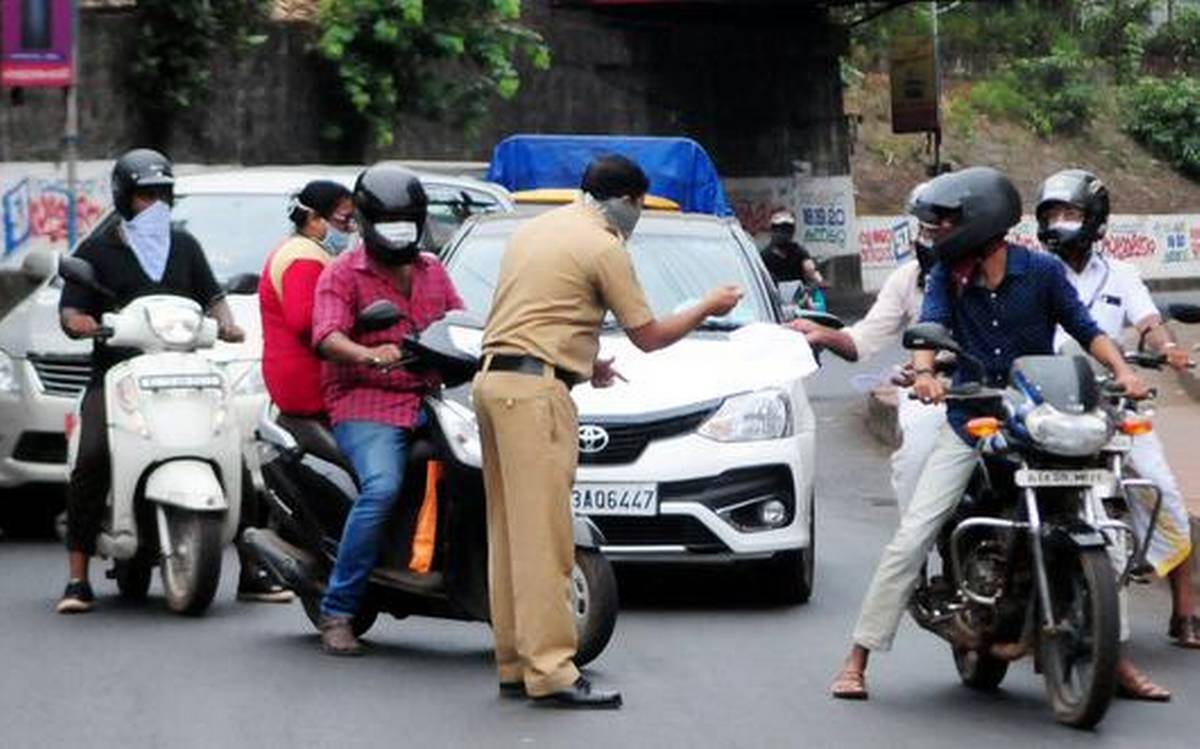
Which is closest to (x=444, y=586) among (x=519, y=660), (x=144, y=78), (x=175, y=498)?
(x=519, y=660)

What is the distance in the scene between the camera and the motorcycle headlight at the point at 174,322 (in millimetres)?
11648

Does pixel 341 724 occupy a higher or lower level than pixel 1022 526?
lower

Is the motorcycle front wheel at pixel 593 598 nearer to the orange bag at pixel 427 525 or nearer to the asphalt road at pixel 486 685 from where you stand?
the asphalt road at pixel 486 685

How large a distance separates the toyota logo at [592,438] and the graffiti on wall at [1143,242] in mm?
33358

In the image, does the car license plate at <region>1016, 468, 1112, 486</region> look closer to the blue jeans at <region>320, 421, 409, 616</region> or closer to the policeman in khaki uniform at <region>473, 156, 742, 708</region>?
the policeman in khaki uniform at <region>473, 156, 742, 708</region>

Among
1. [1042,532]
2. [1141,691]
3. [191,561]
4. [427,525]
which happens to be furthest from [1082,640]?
[191,561]

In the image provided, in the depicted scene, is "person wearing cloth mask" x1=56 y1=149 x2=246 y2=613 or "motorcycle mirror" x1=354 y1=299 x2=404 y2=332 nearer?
"motorcycle mirror" x1=354 y1=299 x2=404 y2=332

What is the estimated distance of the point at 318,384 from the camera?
1082 cm

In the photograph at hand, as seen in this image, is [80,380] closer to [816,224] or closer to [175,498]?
[175,498]

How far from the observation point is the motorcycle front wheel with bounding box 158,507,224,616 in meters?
11.4

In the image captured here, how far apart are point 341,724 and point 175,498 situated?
2.43 m

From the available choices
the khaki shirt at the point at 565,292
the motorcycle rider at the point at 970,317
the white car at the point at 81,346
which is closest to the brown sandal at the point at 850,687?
the motorcycle rider at the point at 970,317

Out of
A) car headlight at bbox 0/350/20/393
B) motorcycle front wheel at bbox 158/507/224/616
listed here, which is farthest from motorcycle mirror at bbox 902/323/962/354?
car headlight at bbox 0/350/20/393

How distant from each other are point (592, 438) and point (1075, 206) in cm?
231
